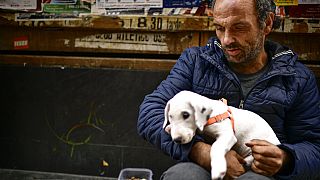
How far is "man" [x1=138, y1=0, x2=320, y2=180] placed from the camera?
1.86 metres

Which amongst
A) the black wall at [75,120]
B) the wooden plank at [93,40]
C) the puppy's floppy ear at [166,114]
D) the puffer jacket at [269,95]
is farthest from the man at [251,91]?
the black wall at [75,120]

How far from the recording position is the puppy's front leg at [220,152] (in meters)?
1.66

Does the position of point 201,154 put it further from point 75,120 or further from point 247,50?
point 75,120

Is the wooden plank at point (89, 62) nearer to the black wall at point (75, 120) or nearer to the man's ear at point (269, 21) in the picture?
the black wall at point (75, 120)

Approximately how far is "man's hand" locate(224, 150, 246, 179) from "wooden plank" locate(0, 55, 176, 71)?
4.35 ft

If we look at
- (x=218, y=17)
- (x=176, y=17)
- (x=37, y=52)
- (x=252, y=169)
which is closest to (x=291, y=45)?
(x=176, y=17)

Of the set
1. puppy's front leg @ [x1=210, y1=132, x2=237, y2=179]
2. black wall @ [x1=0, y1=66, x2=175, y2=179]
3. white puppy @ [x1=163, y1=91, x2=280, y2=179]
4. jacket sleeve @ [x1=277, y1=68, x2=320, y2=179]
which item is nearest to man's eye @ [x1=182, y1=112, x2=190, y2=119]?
white puppy @ [x1=163, y1=91, x2=280, y2=179]

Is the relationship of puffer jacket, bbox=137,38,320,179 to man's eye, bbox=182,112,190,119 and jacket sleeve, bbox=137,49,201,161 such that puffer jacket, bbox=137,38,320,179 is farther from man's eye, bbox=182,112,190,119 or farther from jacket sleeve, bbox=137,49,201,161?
man's eye, bbox=182,112,190,119

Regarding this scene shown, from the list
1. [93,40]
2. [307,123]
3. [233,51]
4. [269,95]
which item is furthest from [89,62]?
[307,123]

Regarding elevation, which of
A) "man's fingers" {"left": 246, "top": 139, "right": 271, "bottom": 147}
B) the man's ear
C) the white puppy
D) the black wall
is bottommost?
the black wall

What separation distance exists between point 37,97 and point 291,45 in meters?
1.86

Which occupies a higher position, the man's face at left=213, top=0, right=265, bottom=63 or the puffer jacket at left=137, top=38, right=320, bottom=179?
the man's face at left=213, top=0, right=265, bottom=63

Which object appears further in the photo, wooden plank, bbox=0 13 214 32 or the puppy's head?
wooden plank, bbox=0 13 214 32

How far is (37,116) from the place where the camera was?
10.7ft
